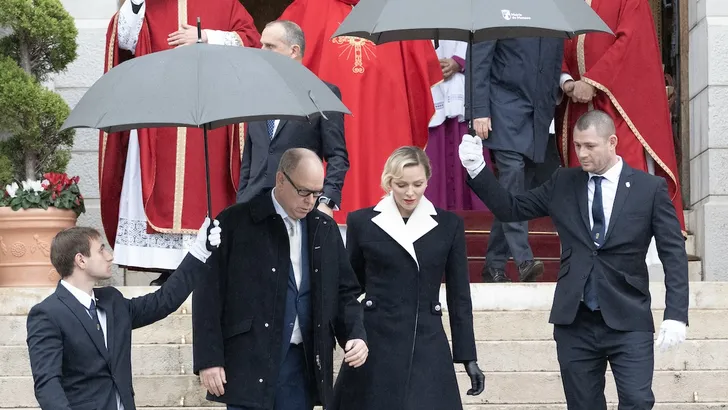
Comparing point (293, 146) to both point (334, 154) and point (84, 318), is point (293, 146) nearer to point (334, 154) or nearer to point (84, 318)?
point (334, 154)

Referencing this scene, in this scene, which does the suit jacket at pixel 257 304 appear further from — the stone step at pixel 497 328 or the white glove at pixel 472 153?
the stone step at pixel 497 328

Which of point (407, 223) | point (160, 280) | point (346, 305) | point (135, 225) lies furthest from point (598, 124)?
point (135, 225)

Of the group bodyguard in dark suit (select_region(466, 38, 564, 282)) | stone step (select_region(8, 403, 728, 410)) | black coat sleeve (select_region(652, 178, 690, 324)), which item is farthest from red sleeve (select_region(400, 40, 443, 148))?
black coat sleeve (select_region(652, 178, 690, 324))

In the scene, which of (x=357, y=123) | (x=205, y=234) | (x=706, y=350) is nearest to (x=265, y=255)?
(x=205, y=234)

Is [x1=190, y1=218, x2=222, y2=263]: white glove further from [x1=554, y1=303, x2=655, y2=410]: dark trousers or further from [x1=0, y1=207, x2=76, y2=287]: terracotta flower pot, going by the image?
[x1=0, y1=207, x2=76, y2=287]: terracotta flower pot

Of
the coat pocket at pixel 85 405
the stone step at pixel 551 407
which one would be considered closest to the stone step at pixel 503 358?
the stone step at pixel 551 407

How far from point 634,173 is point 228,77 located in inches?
80.5

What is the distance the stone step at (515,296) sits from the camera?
28.2 ft

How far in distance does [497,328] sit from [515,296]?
0.32m

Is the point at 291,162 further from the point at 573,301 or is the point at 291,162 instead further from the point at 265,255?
the point at 573,301

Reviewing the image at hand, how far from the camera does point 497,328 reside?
8.43m

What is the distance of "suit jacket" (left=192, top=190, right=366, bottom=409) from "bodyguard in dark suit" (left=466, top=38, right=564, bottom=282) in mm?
2888

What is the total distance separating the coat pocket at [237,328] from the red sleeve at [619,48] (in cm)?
398

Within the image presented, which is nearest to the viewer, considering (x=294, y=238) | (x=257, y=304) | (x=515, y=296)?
(x=257, y=304)
